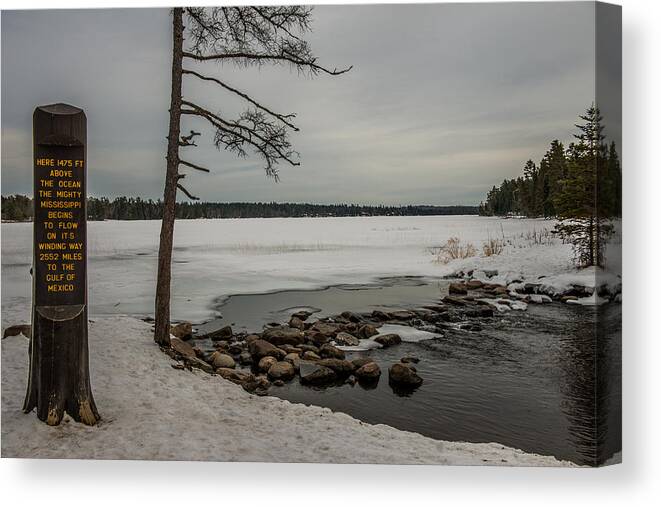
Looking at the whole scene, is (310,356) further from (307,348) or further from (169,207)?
(169,207)

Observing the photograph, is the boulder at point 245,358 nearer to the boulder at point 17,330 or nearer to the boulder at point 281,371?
the boulder at point 281,371

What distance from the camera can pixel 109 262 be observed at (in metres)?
5.87

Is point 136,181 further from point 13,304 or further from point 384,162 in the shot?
point 384,162

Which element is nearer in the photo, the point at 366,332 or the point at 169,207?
the point at 366,332

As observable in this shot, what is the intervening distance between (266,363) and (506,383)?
2.26m

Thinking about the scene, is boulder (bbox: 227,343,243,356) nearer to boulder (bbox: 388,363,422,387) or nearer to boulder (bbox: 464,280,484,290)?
boulder (bbox: 388,363,422,387)

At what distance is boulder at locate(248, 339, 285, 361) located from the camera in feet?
18.9

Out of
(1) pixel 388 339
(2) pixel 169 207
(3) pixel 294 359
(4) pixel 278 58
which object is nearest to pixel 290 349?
(3) pixel 294 359

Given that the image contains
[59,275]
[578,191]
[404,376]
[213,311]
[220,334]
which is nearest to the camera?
[59,275]

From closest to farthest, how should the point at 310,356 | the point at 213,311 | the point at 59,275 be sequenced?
the point at 59,275 < the point at 310,356 < the point at 213,311

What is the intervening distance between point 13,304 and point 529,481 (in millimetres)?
5149

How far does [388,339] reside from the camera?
5.75 metres

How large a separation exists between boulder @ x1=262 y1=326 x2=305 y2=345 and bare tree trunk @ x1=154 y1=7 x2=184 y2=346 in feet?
3.41

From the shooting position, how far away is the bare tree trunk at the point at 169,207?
5.86 m
